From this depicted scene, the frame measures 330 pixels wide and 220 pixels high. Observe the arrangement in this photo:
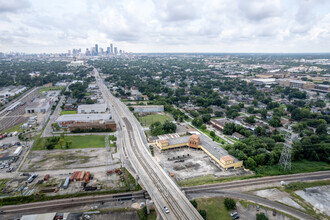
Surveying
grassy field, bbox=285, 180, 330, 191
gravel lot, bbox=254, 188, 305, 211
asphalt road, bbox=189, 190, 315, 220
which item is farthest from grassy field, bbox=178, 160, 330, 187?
gravel lot, bbox=254, 188, 305, 211

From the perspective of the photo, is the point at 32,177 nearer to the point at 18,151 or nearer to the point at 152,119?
the point at 18,151

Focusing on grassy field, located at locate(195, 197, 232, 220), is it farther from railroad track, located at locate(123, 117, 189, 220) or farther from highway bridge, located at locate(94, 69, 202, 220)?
railroad track, located at locate(123, 117, 189, 220)

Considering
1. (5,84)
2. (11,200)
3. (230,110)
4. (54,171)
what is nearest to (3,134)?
(54,171)

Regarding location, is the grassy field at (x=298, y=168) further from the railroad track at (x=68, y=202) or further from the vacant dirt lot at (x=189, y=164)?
the railroad track at (x=68, y=202)

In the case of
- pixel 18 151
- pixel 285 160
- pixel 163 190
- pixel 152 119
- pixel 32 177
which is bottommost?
pixel 32 177

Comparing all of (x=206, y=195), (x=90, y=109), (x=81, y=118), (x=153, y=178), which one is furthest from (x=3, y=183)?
(x=90, y=109)

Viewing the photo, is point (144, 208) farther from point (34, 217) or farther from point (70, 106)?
point (70, 106)
